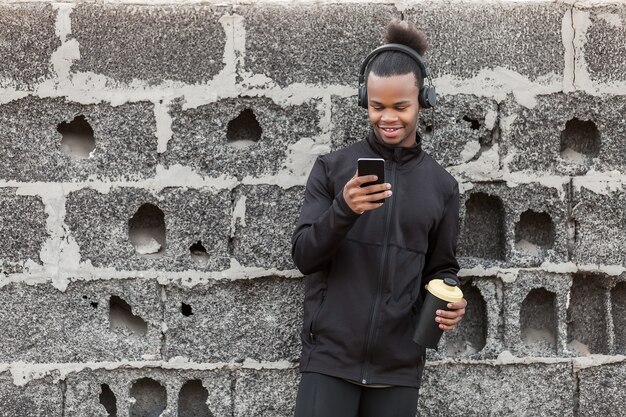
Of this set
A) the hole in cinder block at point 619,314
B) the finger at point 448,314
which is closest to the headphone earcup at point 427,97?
the finger at point 448,314

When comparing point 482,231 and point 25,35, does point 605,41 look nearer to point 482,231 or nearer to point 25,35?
point 482,231

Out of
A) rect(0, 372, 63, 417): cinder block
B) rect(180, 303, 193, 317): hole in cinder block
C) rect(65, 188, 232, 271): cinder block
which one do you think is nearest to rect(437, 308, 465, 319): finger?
rect(65, 188, 232, 271): cinder block

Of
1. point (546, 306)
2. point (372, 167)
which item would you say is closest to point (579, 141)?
point (546, 306)

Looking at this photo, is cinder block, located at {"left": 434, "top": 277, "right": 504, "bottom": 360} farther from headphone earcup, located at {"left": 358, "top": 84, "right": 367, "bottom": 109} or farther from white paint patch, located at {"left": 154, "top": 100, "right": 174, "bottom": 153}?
white paint patch, located at {"left": 154, "top": 100, "right": 174, "bottom": 153}

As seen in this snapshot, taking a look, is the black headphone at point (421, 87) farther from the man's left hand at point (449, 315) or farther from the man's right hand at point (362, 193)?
the man's left hand at point (449, 315)

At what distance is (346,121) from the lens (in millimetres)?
2688

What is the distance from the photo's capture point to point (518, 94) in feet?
8.90

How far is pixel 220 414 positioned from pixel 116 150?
3.16 ft

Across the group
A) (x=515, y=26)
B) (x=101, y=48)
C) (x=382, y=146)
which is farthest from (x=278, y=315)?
(x=515, y=26)

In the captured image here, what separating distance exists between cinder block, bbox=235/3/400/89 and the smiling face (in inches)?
15.3

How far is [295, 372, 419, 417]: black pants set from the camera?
225 cm

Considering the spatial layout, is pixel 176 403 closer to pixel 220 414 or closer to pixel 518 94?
pixel 220 414

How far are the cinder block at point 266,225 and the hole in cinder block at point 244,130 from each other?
173 millimetres

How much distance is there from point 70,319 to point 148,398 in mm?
385
